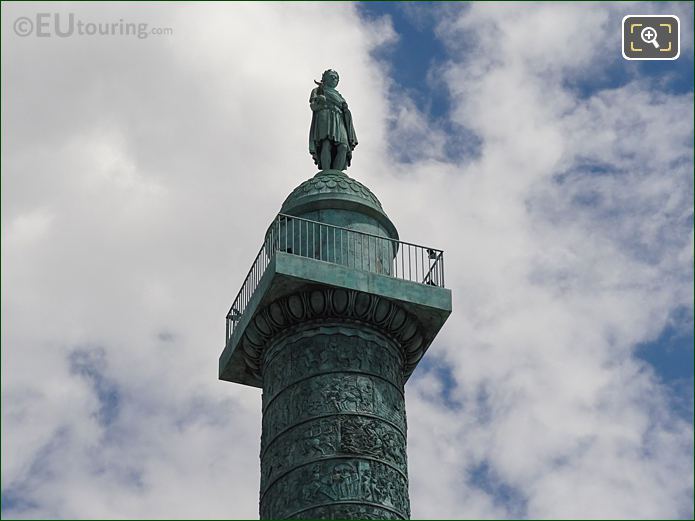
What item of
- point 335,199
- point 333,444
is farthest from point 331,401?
point 335,199

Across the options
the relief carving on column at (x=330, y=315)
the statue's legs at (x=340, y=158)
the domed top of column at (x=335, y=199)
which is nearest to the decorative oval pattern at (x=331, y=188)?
the domed top of column at (x=335, y=199)

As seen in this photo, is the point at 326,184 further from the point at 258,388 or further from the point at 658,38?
the point at 658,38

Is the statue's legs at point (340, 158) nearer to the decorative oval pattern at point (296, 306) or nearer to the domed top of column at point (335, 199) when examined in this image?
the domed top of column at point (335, 199)

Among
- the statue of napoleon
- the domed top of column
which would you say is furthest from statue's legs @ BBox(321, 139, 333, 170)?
the domed top of column

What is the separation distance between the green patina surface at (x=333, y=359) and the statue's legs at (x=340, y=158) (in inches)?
25.5

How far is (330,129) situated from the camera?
18.2 meters

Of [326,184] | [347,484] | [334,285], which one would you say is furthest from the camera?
[326,184]

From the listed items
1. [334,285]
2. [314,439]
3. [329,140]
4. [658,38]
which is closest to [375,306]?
[334,285]

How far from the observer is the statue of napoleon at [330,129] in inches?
719

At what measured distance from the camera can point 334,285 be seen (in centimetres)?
1589

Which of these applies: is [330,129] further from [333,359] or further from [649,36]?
[649,36]

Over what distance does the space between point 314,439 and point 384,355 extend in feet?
5.30

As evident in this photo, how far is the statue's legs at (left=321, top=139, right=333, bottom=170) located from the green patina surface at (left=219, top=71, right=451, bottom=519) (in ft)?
1.93

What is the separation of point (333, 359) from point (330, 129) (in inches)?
158
